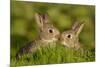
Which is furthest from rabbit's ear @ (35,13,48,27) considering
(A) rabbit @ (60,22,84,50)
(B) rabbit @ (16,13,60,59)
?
(A) rabbit @ (60,22,84,50)

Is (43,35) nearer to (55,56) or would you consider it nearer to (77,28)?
(55,56)

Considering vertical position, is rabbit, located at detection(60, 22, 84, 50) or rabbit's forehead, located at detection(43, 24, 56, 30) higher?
rabbit's forehead, located at detection(43, 24, 56, 30)

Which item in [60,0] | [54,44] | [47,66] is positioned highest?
[60,0]

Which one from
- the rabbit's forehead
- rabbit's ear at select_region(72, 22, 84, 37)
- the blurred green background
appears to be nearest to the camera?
the blurred green background

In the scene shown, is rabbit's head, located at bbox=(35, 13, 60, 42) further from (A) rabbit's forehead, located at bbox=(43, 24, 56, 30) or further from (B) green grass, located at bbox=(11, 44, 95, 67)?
(B) green grass, located at bbox=(11, 44, 95, 67)

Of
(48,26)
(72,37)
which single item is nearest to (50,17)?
(48,26)

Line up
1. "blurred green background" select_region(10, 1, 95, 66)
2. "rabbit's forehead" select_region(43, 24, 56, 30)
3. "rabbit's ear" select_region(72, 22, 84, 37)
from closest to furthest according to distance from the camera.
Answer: "blurred green background" select_region(10, 1, 95, 66), "rabbit's forehead" select_region(43, 24, 56, 30), "rabbit's ear" select_region(72, 22, 84, 37)

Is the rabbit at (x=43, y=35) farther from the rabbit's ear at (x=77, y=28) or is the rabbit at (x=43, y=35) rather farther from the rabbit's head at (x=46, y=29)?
the rabbit's ear at (x=77, y=28)
